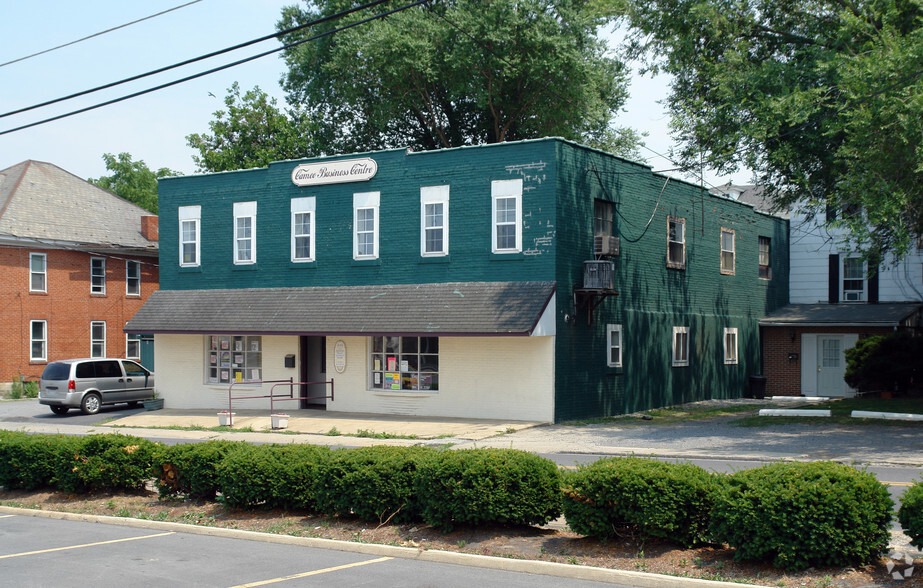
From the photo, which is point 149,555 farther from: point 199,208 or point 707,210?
point 707,210

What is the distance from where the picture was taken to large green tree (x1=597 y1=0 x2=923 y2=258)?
19.4 m

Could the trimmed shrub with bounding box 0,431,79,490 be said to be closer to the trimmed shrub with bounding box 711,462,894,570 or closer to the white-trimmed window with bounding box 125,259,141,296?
the trimmed shrub with bounding box 711,462,894,570

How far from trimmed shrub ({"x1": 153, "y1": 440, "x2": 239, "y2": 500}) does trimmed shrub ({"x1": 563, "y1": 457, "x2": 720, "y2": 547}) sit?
5439 mm

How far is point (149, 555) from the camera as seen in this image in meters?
10.4

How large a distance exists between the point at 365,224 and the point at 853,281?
2091 centimetres

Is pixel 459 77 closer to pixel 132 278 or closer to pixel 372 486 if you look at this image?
pixel 132 278

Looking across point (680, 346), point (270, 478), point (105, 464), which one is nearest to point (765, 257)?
point (680, 346)

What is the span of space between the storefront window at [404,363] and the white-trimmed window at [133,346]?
21.1 meters

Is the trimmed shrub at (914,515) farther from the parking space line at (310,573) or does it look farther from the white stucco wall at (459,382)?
the white stucco wall at (459,382)

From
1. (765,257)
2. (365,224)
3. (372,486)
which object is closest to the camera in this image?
(372,486)

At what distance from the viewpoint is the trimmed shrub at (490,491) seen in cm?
1036

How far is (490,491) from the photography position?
1038 centimetres

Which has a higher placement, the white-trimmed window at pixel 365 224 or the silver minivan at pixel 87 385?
the white-trimmed window at pixel 365 224

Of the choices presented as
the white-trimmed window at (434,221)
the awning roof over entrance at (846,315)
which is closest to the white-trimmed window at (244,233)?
the white-trimmed window at (434,221)
